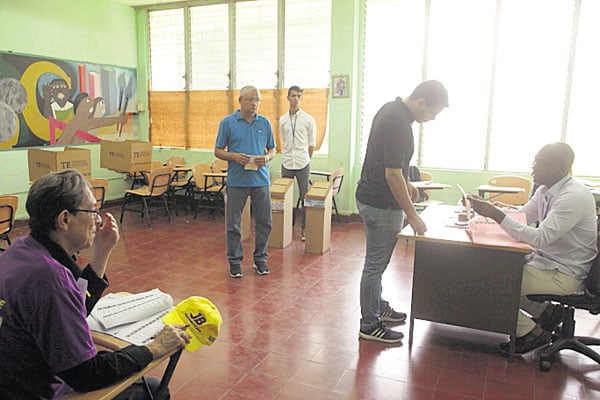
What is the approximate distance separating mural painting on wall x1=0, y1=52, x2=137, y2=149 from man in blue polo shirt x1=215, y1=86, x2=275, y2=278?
11.9 ft

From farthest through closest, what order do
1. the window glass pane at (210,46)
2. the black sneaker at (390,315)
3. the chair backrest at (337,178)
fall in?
the window glass pane at (210,46) → the chair backrest at (337,178) → the black sneaker at (390,315)

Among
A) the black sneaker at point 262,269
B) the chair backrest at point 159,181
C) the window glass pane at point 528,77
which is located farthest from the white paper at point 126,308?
the window glass pane at point 528,77

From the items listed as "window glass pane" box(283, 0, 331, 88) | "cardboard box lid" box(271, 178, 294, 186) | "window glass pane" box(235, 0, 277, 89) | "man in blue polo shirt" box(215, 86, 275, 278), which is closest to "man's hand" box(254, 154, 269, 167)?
"man in blue polo shirt" box(215, 86, 275, 278)

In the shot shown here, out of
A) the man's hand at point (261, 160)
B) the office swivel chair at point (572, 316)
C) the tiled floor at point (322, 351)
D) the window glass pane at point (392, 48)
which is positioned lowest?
the tiled floor at point (322, 351)

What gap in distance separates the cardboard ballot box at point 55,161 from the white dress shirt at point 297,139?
95.1 inches

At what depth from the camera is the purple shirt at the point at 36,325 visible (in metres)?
1.21

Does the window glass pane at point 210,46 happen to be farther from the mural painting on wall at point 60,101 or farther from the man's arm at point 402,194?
the man's arm at point 402,194

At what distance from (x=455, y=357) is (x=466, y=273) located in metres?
0.53

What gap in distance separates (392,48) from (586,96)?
2.51 m

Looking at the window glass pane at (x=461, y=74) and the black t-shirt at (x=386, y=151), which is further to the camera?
the window glass pane at (x=461, y=74)

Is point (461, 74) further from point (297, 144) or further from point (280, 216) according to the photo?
point (280, 216)

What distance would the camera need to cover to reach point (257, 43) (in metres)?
7.39

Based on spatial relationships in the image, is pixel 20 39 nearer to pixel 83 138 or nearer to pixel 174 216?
pixel 83 138

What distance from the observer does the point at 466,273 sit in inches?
115
